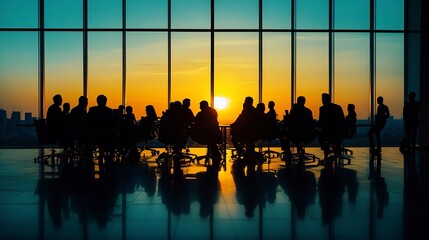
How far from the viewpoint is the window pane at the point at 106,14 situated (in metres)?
12.6

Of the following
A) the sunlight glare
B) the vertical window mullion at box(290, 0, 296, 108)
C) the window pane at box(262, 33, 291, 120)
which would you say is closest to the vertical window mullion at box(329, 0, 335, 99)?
the vertical window mullion at box(290, 0, 296, 108)

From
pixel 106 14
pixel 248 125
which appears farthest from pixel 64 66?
pixel 248 125

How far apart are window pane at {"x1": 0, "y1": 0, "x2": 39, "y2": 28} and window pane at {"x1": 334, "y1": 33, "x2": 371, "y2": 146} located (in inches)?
308

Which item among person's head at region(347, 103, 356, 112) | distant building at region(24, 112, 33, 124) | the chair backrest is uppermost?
person's head at region(347, 103, 356, 112)

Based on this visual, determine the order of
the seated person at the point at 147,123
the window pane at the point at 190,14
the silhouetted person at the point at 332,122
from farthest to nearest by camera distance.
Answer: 1. the window pane at the point at 190,14
2. the seated person at the point at 147,123
3. the silhouetted person at the point at 332,122

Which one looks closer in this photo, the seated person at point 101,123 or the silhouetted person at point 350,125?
the seated person at point 101,123

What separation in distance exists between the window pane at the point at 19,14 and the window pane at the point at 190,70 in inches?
143

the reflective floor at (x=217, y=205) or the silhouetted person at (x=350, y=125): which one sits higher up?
the silhouetted person at (x=350, y=125)

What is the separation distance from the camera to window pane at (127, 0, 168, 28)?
12.5 metres

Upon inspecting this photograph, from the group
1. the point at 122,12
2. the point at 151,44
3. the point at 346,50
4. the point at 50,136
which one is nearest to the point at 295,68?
the point at 346,50

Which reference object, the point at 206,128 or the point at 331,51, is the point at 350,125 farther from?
the point at 331,51

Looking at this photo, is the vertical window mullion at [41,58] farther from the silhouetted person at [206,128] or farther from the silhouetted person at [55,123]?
the silhouetted person at [206,128]

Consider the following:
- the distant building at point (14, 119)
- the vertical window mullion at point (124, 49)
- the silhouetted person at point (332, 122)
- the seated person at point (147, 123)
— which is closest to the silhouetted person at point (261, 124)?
the silhouetted person at point (332, 122)

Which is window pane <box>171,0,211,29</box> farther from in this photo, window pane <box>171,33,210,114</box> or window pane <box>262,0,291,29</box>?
window pane <box>262,0,291,29</box>
